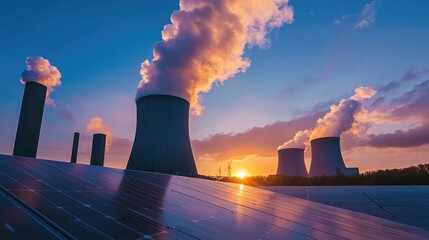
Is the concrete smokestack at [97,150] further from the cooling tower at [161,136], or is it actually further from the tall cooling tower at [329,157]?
the tall cooling tower at [329,157]

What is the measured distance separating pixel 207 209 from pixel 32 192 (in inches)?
128

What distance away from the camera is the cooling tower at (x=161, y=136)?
86.4ft

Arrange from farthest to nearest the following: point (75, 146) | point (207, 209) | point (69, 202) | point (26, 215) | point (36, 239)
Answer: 1. point (75, 146)
2. point (207, 209)
3. point (69, 202)
4. point (26, 215)
5. point (36, 239)

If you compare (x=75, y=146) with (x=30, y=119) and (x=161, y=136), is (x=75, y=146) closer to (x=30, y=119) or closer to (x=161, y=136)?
(x=30, y=119)

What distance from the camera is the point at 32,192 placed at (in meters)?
4.34

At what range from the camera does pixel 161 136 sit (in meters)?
26.3

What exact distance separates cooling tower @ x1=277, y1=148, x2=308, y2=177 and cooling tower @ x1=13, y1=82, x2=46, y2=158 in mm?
36749

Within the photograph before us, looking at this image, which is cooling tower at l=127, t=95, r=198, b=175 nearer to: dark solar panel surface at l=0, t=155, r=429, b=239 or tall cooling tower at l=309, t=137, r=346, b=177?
dark solar panel surface at l=0, t=155, r=429, b=239

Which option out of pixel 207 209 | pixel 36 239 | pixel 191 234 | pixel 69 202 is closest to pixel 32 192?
pixel 69 202

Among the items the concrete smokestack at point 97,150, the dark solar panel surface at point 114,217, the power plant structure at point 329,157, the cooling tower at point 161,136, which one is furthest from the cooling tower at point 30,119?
the power plant structure at point 329,157

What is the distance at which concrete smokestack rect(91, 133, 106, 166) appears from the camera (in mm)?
Answer: 59219

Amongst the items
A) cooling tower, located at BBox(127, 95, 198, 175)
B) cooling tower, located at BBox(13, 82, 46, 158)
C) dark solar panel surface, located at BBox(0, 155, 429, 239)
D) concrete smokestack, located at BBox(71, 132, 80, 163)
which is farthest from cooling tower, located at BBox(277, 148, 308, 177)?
dark solar panel surface, located at BBox(0, 155, 429, 239)

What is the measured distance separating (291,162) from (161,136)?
27641mm

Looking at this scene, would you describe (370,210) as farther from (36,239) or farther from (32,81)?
(32,81)
